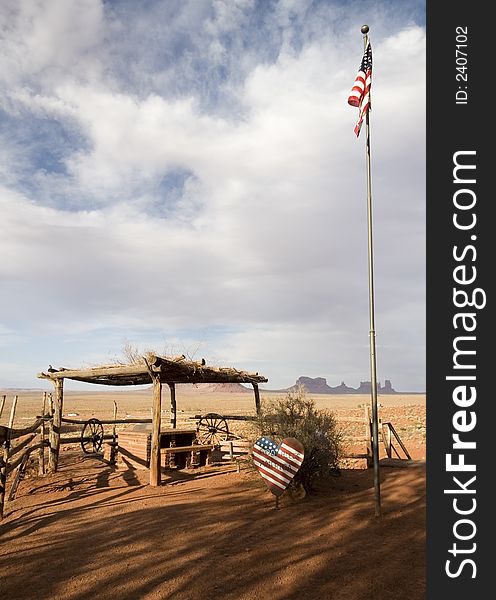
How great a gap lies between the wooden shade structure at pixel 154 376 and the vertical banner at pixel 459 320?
751 cm

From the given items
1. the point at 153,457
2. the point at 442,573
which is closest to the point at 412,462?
the point at 153,457

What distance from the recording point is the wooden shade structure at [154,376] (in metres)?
11.5

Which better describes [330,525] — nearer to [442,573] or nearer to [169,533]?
[169,533]

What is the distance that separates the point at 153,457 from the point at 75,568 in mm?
5568

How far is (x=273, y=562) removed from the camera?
6086mm

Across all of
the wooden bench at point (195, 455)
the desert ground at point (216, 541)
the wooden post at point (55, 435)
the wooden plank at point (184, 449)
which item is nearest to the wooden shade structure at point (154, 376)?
the wooden post at point (55, 435)

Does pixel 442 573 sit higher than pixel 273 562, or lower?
higher

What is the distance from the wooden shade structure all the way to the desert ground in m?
1.56

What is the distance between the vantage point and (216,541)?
6980mm

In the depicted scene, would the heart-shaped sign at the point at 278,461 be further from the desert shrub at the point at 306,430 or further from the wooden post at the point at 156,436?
the wooden post at the point at 156,436

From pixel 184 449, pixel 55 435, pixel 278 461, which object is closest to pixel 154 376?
pixel 184 449

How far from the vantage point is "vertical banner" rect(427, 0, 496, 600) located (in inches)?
175

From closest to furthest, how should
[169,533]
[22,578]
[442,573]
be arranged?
[442,573], [22,578], [169,533]

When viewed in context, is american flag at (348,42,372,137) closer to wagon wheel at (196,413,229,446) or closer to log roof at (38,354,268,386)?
log roof at (38,354,268,386)
